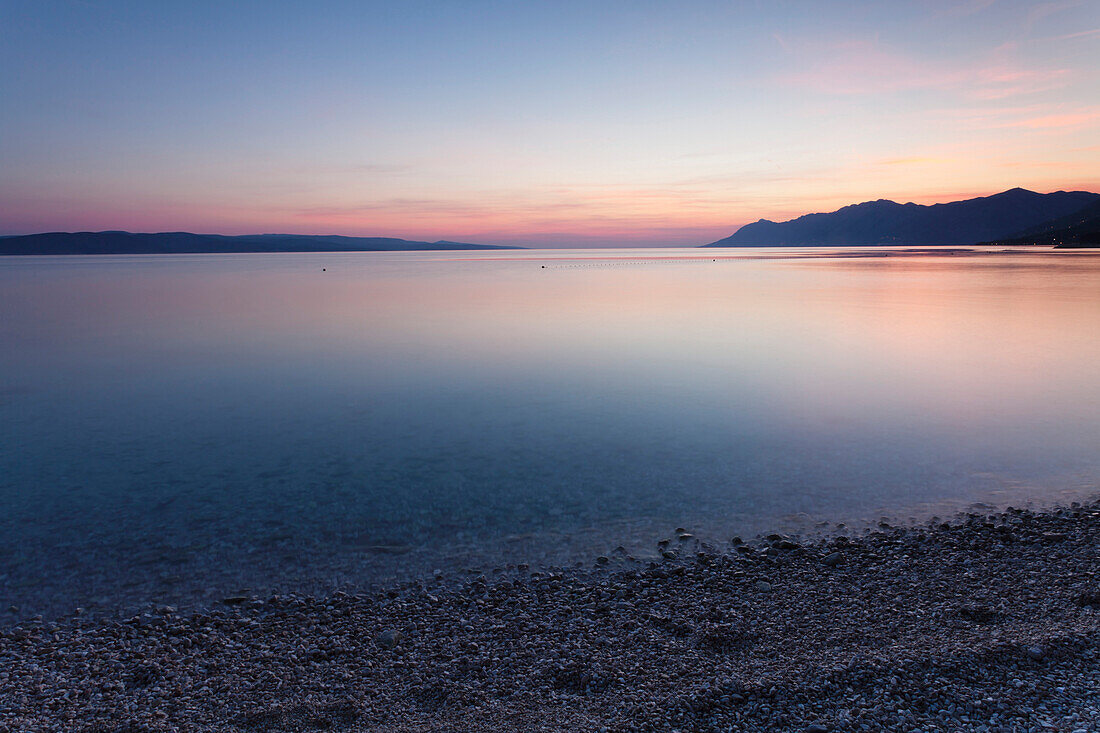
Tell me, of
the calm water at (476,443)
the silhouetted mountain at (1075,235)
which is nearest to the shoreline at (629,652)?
the calm water at (476,443)

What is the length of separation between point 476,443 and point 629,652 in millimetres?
6590

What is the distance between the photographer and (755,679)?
4.62 metres

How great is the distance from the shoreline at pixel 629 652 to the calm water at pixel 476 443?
831 millimetres

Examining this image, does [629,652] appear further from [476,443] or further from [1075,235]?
[1075,235]

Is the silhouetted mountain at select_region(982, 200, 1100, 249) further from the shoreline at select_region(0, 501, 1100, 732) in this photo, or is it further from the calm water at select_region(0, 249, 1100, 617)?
the shoreline at select_region(0, 501, 1100, 732)

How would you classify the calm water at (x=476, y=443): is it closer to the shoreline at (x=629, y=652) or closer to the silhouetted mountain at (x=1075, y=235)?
the shoreline at (x=629, y=652)

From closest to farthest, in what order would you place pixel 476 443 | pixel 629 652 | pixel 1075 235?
pixel 629 652 < pixel 476 443 < pixel 1075 235

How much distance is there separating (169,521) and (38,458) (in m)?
4.48

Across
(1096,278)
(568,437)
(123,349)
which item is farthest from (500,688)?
(1096,278)

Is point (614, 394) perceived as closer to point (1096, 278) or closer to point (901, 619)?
point (901, 619)

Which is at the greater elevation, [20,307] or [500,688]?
[20,307]

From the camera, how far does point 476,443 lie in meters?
11.3

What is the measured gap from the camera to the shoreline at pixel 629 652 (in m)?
4.35

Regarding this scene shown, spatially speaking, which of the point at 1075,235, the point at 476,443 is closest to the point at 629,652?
the point at 476,443
